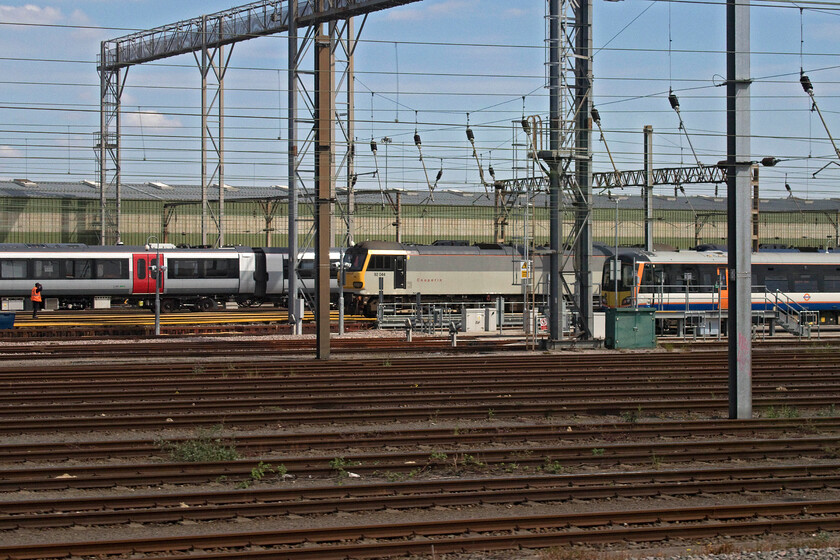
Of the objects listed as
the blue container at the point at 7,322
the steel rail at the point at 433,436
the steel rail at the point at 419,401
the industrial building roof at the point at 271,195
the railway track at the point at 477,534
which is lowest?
the railway track at the point at 477,534

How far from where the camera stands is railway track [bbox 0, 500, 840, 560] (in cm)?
841

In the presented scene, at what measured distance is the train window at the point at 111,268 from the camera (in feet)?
146

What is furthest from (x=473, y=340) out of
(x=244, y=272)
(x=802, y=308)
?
(x=244, y=272)

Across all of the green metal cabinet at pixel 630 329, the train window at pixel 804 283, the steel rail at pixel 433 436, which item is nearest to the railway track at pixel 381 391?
the steel rail at pixel 433 436

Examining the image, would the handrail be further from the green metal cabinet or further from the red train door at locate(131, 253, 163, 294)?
the red train door at locate(131, 253, 163, 294)

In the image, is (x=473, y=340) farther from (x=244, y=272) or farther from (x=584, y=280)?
(x=244, y=272)

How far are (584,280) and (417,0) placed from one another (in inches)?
398

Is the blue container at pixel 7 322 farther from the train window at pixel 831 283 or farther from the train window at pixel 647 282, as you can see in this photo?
the train window at pixel 831 283

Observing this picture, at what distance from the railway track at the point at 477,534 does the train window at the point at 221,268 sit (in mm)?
38532

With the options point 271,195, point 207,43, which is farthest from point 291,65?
point 271,195

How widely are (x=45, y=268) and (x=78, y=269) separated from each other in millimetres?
1524

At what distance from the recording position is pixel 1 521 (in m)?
9.22

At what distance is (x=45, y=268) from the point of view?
144 ft

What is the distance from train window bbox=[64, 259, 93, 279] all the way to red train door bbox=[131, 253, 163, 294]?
2.19 meters
